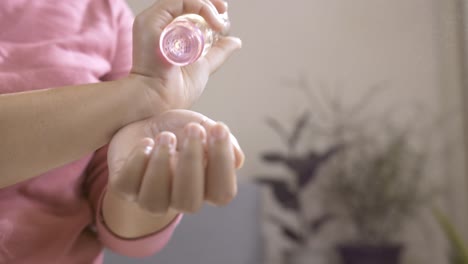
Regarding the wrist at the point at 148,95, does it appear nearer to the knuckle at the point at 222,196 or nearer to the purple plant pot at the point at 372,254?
the knuckle at the point at 222,196

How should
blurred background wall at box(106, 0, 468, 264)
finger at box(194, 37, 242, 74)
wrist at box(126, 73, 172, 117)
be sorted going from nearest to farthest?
wrist at box(126, 73, 172, 117) → finger at box(194, 37, 242, 74) → blurred background wall at box(106, 0, 468, 264)

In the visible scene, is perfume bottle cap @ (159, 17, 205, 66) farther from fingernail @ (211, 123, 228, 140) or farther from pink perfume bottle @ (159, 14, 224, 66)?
fingernail @ (211, 123, 228, 140)

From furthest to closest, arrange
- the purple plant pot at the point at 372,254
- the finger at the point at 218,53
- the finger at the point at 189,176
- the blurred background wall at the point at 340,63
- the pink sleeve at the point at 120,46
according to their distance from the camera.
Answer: the blurred background wall at the point at 340,63 < the purple plant pot at the point at 372,254 < the pink sleeve at the point at 120,46 < the finger at the point at 218,53 < the finger at the point at 189,176

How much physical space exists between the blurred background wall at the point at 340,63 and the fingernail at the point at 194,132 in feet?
5.36

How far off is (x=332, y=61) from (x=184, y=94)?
1.71 meters

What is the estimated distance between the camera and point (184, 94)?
492 mm

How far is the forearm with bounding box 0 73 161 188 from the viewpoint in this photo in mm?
422

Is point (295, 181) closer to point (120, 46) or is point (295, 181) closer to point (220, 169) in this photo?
point (120, 46)

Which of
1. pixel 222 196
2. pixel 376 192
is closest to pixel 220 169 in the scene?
pixel 222 196

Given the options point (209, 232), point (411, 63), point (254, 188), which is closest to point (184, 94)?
point (209, 232)

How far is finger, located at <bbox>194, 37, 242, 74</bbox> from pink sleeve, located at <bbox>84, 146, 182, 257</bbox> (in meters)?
0.17

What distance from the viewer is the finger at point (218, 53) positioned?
54 centimetres

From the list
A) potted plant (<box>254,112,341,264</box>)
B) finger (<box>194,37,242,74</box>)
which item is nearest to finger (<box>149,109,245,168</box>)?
finger (<box>194,37,242,74</box>)

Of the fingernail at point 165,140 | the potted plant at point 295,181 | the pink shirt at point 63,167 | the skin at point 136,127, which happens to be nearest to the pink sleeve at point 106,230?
the pink shirt at point 63,167
